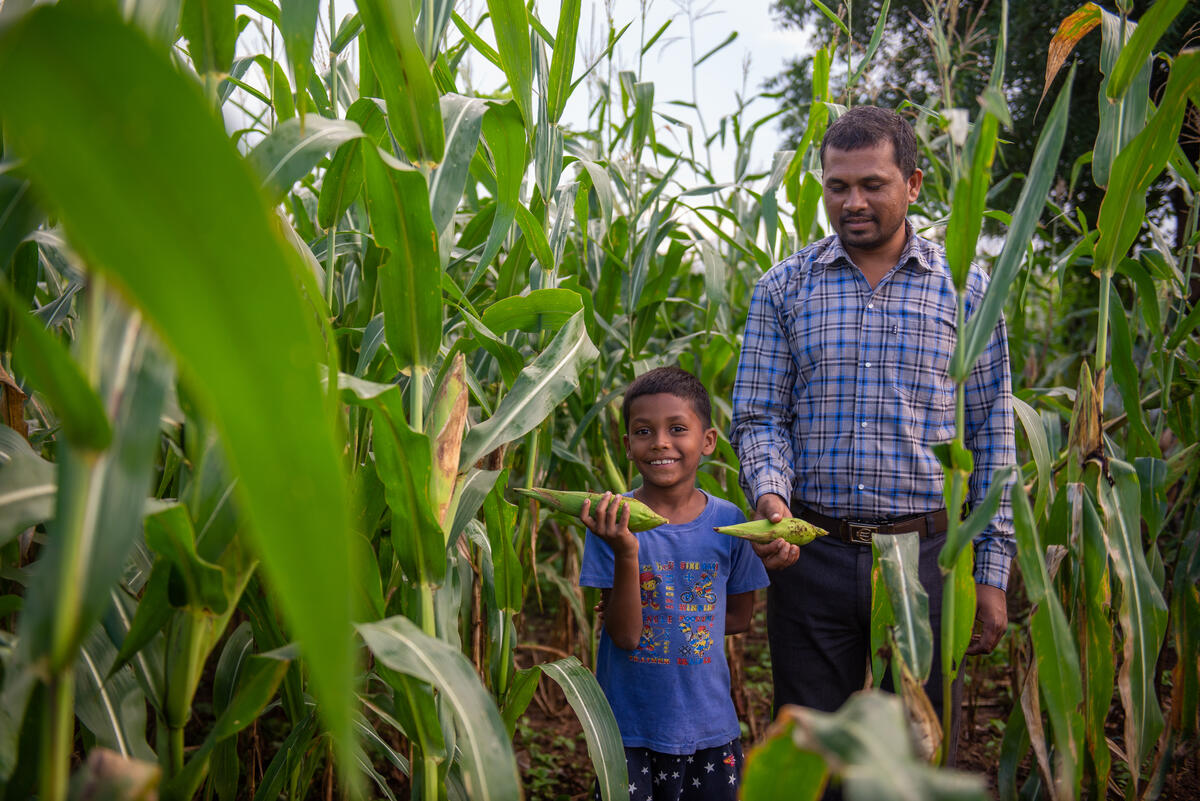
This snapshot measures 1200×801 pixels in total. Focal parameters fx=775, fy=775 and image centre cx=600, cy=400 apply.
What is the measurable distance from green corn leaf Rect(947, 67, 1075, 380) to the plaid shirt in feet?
2.29

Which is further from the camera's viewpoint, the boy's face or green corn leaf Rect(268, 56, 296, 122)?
the boy's face

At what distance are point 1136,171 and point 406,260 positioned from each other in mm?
1019

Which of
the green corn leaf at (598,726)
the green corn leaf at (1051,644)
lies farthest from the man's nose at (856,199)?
the green corn leaf at (598,726)

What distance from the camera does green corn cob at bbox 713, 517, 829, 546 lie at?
1.34 m

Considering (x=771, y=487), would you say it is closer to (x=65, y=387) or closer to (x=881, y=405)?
(x=881, y=405)

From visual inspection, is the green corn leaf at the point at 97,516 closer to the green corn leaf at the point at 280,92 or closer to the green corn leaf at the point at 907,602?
the green corn leaf at the point at 280,92

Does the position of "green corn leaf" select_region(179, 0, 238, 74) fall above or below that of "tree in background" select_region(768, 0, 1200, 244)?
below

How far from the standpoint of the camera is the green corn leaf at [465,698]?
83 centimetres

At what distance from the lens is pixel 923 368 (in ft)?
5.28

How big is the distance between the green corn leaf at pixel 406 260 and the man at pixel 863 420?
800 millimetres

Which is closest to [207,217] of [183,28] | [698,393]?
[183,28]

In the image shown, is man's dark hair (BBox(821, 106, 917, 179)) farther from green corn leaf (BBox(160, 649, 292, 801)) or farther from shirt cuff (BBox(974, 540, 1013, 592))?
green corn leaf (BBox(160, 649, 292, 801))

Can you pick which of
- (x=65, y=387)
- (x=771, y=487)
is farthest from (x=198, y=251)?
(x=771, y=487)

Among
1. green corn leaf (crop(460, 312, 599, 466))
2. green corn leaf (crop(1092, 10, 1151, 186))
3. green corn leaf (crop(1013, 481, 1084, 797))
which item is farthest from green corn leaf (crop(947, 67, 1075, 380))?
green corn leaf (crop(460, 312, 599, 466))
